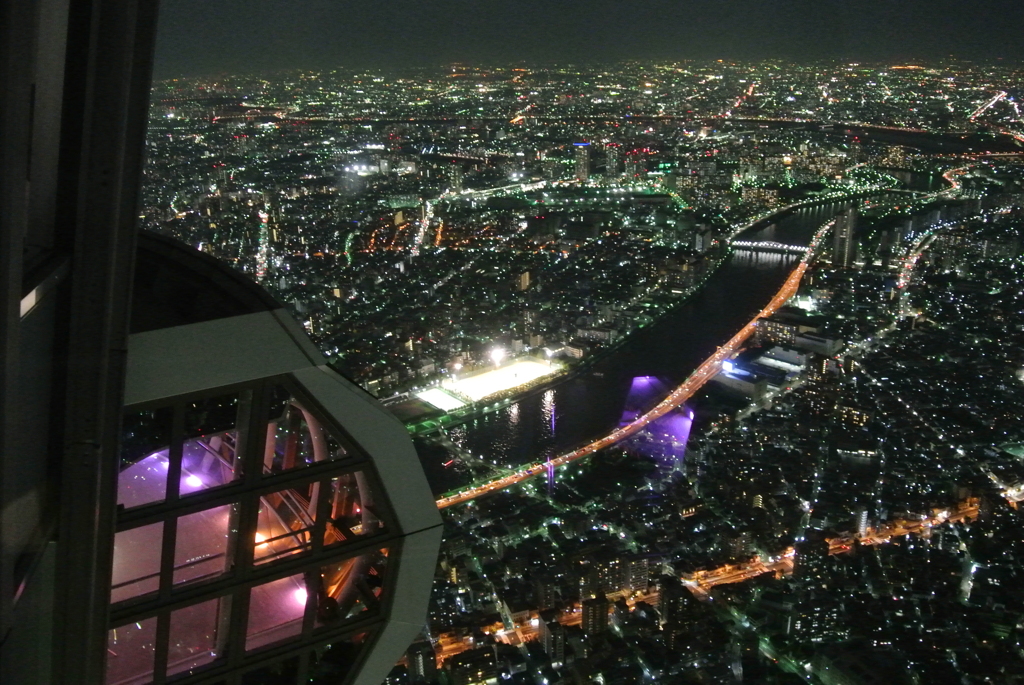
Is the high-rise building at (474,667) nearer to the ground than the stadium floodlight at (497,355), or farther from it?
nearer to the ground

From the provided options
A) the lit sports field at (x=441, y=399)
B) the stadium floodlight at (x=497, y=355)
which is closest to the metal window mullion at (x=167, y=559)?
the lit sports field at (x=441, y=399)

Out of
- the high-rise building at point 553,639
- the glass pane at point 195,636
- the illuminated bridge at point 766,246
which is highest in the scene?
the glass pane at point 195,636

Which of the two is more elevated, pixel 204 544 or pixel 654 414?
pixel 204 544

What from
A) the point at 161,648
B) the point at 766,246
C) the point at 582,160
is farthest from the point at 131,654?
the point at 582,160

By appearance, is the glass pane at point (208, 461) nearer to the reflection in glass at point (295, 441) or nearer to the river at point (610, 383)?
the reflection in glass at point (295, 441)

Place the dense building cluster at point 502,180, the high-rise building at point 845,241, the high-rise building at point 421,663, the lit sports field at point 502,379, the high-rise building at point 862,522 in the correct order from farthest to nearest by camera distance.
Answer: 1. the high-rise building at point 845,241
2. the lit sports field at point 502,379
3. the dense building cluster at point 502,180
4. the high-rise building at point 862,522
5. the high-rise building at point 421,663

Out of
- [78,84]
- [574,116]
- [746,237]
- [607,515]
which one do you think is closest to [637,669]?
[607,515]

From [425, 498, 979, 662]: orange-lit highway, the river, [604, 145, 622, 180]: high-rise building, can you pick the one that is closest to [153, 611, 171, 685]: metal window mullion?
[425, 498, 979, 662]: orange-lit highway

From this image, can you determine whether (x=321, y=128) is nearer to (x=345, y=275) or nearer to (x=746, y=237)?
(x=345, y=275)

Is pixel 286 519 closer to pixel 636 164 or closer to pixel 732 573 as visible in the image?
pixel 732 573
